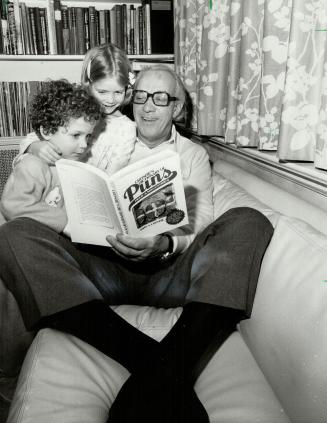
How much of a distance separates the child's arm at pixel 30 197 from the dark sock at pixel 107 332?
0.34 metres

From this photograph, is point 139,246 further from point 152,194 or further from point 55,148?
point 55,148

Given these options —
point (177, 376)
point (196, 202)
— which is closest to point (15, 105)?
point (196, 202)

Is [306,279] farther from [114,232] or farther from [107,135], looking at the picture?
[107,135]

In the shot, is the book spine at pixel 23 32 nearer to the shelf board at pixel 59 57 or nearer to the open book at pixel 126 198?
the shelf board at pixel 59 57

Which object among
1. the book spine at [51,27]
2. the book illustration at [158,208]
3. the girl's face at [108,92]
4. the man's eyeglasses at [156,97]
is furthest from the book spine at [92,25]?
the book illustration at [158,208]

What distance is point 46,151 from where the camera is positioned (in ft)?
4.25

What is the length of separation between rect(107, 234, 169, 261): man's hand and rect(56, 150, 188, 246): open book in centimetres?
2

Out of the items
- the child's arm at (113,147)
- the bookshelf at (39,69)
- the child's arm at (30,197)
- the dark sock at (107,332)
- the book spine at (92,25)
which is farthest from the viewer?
the bookshelf at (39,69)

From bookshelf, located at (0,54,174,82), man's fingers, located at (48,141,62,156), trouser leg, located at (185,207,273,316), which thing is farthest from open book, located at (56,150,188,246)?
bookshelf, located at (0,54,174,82)

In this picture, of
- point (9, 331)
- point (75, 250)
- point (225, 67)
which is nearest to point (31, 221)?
point (75, 250)

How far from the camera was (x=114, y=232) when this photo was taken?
3.43ft

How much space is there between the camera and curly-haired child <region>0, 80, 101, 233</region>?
3.92 ft

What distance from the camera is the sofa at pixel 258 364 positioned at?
764 mm

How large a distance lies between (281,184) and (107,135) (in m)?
0.73
